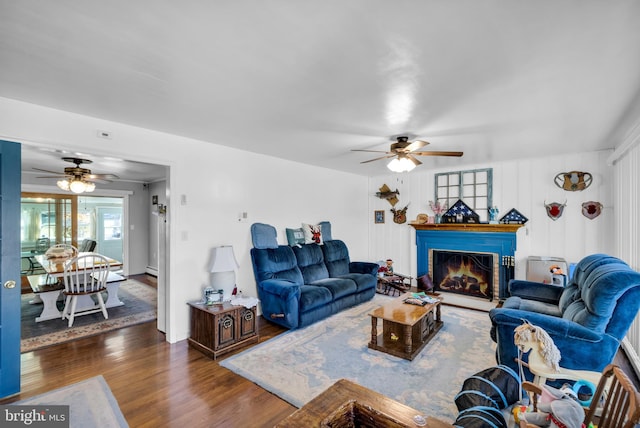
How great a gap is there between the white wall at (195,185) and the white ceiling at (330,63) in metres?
0.23

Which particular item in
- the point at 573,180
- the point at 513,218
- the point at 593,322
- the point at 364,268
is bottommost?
the point at 364,268

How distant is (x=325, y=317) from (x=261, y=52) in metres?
3.49

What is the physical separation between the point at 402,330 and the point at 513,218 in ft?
11.0

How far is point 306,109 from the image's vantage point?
106 inches

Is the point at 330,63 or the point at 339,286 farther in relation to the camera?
the point at 339,286

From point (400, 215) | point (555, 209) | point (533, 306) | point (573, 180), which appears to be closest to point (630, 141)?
point (573, 180)

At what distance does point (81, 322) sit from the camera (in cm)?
420

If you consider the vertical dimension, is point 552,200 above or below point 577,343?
above

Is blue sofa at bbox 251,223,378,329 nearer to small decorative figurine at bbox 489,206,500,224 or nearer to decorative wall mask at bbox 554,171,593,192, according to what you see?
small decorative figurine at bbox 489,206,500,224

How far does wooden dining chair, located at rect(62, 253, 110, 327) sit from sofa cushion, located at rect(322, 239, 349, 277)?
350 centimetres

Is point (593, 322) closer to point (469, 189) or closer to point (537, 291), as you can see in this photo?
point (537, 291)

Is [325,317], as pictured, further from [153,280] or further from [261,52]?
[153,280]

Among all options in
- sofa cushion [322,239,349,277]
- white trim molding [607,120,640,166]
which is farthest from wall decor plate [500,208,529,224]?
sofa cushion [322,239,349,277]

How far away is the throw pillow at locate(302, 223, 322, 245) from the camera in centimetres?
509
